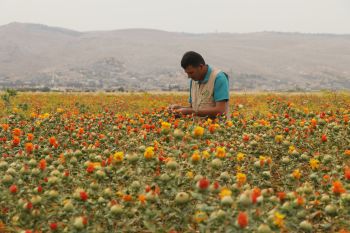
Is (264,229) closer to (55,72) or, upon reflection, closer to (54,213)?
(54,213)

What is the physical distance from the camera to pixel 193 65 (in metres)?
7.16

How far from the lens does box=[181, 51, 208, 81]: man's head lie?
7062mm

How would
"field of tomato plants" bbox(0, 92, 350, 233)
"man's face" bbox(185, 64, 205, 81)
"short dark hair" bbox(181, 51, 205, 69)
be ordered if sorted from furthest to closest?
"man's face" bbox(185, 64, 205, 81), "short dark hair" bbox(181, 51, 205, 69), "field of tomato plants" bbox(0, 92, 350, 233)

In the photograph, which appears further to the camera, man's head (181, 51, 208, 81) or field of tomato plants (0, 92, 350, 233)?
man's head (181, 51, 208, 81)

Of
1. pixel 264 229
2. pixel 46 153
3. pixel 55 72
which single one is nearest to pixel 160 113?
pixel 46 153

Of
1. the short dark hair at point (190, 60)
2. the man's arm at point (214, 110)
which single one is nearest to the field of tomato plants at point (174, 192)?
the man's arm at point (214, 110)

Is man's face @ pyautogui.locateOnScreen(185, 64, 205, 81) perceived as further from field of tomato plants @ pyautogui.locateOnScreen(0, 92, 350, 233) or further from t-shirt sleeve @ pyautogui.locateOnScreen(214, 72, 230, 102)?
field of tomato plants @ pyautogui.locateOnScreen(0, 92, 350, 233)

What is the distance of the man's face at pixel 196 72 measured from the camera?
7.20 meters

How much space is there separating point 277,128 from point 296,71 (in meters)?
184

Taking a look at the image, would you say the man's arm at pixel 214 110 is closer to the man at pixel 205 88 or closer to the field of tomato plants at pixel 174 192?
the man at pixel 205 88

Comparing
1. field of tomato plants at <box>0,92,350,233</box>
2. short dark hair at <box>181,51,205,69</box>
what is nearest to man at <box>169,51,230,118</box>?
short dark hair at <box>181,51,205,69</box>

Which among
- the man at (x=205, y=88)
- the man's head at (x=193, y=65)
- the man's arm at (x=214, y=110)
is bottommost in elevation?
the man's arm at (x=214, y=110)

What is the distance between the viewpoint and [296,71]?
184m

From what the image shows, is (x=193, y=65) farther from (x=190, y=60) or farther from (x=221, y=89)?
(x=221, y=89)
